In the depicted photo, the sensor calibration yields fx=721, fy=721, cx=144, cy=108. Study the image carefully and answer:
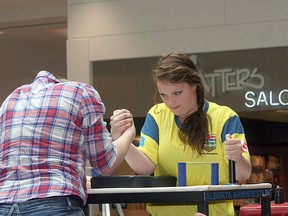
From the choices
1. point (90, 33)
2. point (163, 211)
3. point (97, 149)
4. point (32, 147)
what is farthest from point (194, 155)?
point (90, 33)

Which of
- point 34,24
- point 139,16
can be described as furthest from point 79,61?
point 34,24

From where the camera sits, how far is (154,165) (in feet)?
9.21

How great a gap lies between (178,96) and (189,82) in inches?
2.7

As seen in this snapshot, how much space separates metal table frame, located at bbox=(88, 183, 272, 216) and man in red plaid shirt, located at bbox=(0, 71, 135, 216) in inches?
4.7

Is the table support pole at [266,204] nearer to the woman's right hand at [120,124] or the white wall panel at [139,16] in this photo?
the woman's right hand at [120,124]

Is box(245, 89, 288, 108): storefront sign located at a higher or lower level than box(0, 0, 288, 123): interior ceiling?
lower

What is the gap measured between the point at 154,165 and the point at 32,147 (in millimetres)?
818

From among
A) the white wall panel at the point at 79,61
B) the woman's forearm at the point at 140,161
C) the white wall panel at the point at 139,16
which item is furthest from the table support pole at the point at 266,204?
the white wall panel at the point at 79,61

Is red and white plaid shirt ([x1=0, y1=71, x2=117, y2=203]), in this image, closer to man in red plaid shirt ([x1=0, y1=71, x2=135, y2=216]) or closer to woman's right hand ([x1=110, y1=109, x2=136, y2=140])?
man in red plaid shirt ([x1=0, y1=71, x2=135, y2=216])

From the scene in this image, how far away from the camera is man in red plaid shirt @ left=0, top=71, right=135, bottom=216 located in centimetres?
204

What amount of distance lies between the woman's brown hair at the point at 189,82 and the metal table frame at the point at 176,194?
0.39 m

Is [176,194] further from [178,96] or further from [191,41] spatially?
[191,41]

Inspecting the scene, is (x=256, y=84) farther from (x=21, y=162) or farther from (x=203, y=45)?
(x=21, y=162)

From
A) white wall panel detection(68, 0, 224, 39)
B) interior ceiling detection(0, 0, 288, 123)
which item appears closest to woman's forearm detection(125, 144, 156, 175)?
white wall panel detection(68, 0, 224, 39)
